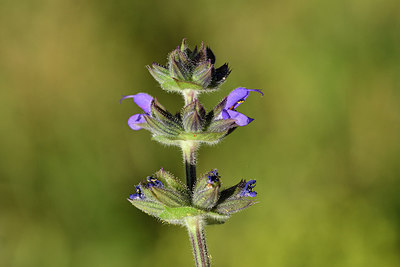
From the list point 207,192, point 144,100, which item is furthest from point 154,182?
point 144,100

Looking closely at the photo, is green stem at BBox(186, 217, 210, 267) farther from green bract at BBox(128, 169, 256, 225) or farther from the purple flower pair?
the purple flower pair

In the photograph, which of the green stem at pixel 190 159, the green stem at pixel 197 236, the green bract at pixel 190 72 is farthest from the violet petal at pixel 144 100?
the green stem at pixel 197 236

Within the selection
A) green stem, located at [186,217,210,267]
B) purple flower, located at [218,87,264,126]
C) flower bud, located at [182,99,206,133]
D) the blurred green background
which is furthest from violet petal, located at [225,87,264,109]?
the blurred green background

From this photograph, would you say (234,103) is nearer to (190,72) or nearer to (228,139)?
(190,72)

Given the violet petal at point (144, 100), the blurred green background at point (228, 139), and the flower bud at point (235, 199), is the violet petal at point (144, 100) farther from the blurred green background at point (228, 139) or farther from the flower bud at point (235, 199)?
the blurred green background at point (228, 139)

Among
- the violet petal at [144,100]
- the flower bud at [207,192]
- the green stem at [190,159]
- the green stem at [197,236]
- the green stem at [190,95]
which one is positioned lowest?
the green stem at [197,236]

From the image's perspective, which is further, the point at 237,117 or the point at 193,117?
the point at 237,117
